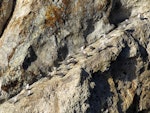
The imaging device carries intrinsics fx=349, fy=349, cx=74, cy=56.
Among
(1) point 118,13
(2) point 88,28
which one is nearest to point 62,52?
(2) point 88,28

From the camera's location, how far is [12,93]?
1930 cm

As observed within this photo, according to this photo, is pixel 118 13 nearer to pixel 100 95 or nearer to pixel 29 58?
pixel 29 58

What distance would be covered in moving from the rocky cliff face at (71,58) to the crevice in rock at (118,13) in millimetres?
558

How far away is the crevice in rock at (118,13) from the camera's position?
77.4ft

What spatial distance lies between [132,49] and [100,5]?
12.1 ft

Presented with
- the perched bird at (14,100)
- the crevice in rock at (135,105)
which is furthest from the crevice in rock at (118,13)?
the perched bird at (14,100)

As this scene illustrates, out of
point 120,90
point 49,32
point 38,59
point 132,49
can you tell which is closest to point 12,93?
point 38,59

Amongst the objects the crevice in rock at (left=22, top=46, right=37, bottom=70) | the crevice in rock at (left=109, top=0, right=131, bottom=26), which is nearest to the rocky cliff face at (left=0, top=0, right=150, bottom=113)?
the crevice in rock at (left=22, top=46, right=37, bottom=70)

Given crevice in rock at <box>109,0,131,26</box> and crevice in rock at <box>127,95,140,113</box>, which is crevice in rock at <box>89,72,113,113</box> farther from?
crevice in rock at <box>109,0,131,26</box>

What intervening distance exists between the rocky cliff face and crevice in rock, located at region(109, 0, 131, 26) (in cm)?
56

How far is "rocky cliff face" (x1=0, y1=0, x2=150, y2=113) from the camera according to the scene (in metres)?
18.0

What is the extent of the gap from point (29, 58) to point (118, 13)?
7538 mm

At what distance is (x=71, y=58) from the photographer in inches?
810

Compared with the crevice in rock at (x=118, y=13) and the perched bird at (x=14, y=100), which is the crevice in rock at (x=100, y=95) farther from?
the crevice in rock at (x=118, y=13)
